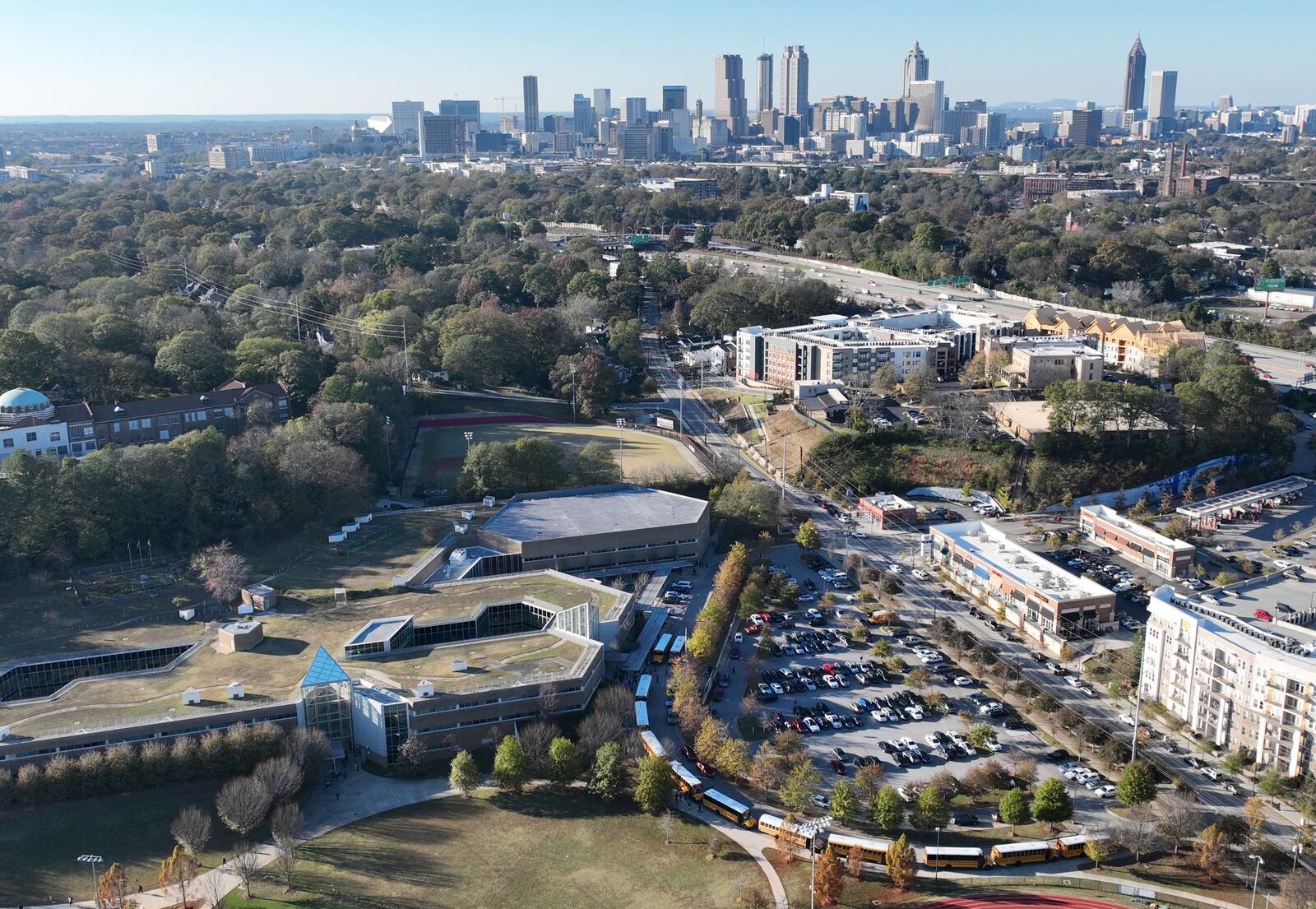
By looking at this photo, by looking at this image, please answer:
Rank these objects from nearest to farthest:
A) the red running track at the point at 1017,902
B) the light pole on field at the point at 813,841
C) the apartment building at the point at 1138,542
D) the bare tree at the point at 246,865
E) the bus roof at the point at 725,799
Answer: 1. the light pole on field at the point at 813,841
2. the red running track at the point at 1017,902
3. the bare tree at the point at 246,865
4. the bus roof at the point at 725,799
5. the apartment building at the point at 1138,542

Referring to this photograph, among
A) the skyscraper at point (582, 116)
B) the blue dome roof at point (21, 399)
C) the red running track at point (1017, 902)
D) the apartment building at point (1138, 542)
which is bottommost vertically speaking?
the red running track at point (1017, 902)

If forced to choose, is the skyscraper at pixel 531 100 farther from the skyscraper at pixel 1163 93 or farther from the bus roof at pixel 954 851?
the bus roof at pixel 954 851

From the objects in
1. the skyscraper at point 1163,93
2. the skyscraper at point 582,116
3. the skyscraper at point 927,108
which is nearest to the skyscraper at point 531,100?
the skyscraper at point 582,116

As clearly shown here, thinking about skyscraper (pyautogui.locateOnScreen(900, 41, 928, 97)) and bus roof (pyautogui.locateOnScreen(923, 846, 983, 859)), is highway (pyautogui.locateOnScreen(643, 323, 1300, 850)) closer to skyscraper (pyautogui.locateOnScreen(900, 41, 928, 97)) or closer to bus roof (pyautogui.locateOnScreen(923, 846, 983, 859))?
bus roof (pyautogui.locateOnScreen(923, 846, 983, 859))

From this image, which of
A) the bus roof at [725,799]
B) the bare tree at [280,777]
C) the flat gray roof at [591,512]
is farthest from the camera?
the flat gray roof at [591,512]

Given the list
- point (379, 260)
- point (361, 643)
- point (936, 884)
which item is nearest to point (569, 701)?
point (361, 643)

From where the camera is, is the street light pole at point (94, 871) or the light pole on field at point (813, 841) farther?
the street light pole at point (94, 871)

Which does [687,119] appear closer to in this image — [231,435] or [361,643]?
[231,435]
